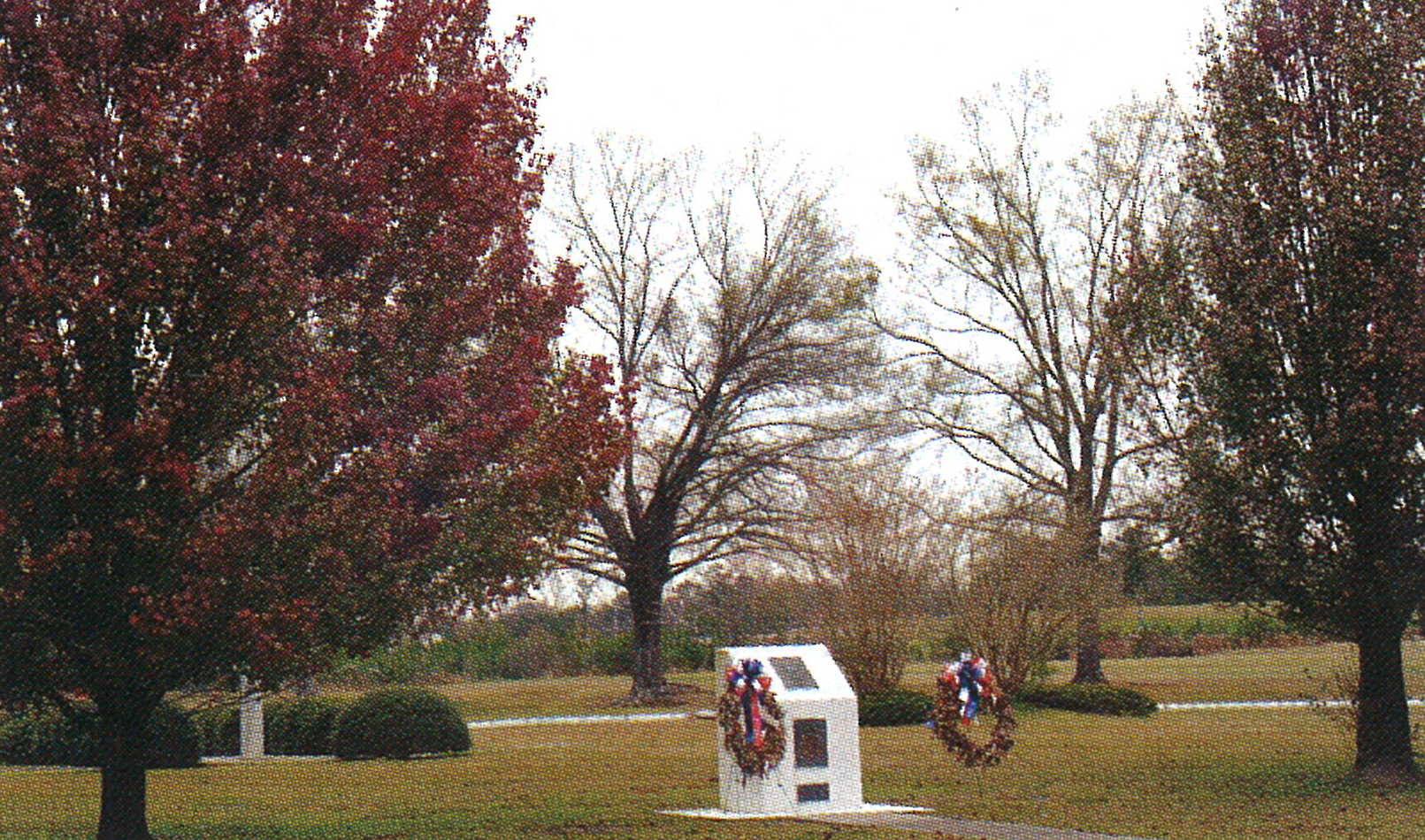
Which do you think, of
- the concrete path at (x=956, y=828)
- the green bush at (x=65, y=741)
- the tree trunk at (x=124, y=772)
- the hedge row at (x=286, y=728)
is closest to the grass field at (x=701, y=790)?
the concrete path at (x=956, y=828)

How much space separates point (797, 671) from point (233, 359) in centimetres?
627

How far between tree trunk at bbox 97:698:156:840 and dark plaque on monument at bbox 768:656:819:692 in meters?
5.53

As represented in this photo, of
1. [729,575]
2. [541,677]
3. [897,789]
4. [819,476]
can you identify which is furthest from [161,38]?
[541,677]

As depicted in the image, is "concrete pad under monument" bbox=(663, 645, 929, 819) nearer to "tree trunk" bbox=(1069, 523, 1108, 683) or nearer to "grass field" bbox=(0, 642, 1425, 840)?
"grass field" bbox=(0, 642, 1425, 840)

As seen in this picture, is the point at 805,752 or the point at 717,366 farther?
the point at 717,366

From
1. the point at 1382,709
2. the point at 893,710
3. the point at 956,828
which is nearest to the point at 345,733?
the point at 893,710

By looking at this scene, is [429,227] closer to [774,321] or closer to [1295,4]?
[1295,4]

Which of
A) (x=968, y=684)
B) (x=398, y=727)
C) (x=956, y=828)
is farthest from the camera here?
(x=398, y=727)

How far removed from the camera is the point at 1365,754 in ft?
56.5

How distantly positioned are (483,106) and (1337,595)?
10.4 metres

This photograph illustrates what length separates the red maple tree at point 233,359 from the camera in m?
10.8

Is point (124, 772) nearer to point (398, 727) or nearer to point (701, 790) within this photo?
point (701, 790)

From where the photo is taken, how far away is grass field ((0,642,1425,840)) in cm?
1370

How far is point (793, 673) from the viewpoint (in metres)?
14.8
